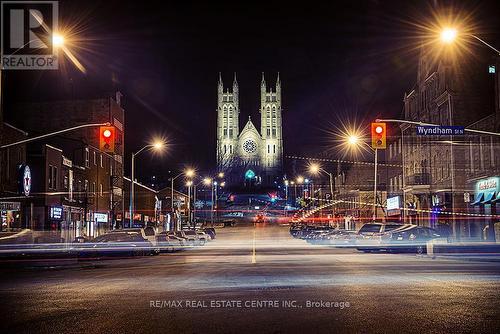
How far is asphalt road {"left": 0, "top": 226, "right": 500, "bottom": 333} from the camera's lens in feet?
30.7

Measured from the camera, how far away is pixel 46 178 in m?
48.2

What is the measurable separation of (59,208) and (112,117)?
2047 centimetres

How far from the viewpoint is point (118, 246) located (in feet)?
106

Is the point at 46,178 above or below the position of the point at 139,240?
above

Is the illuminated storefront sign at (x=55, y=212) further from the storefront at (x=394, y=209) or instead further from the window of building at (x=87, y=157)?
the storefront at (x=394, y=209)

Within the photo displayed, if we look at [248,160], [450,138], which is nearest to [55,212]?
[450,138]

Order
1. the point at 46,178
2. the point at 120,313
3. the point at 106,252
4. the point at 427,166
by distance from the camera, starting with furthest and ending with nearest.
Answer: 1. the point at 427,166
2. the point at 46,178
3. the point at 106,252
4. the point at 120,313

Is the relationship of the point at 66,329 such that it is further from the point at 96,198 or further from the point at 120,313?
the point at 96,198

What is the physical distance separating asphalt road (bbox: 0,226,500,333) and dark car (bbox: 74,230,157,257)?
39.3 ft

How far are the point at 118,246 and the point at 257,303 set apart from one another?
21687 millimetres

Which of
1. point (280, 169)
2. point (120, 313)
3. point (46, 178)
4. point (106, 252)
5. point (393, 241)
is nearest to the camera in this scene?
point (120, 313)

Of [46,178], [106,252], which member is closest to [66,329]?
[106,252]

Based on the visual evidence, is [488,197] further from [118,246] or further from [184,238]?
[118,246]

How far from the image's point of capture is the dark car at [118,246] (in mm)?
30641
